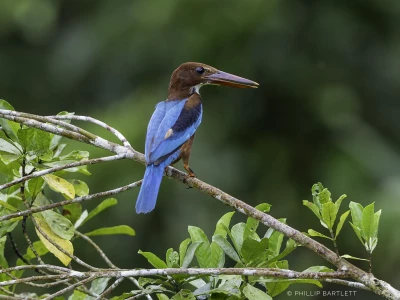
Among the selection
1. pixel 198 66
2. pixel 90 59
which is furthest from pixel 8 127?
pixel 90 59

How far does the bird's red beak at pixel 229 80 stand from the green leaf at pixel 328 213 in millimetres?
1626

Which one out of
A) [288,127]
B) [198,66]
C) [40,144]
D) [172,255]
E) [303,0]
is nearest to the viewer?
[172,255]

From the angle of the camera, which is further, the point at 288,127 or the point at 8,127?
the point at 288,127

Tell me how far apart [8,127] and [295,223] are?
4473 millimetres

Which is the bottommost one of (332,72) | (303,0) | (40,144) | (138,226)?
(138,226)

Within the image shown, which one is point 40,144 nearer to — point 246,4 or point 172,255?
point 172,255

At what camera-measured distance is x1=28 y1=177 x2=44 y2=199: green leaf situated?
2846 mm

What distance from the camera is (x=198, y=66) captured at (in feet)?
13.7

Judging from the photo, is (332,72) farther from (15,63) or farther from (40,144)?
(40,144)

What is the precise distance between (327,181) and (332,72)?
56.9 inches

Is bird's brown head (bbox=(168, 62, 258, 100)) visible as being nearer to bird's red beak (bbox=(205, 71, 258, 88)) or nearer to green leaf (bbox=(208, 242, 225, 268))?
bird's red beak (bbox=(205, 71, 258, 88))

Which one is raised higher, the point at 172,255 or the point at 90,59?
the point at 90,59

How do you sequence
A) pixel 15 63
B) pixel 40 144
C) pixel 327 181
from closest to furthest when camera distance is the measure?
pixel 40 144 < pixel 327 181 < pixel 15 63

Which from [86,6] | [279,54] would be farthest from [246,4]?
[86,6]
